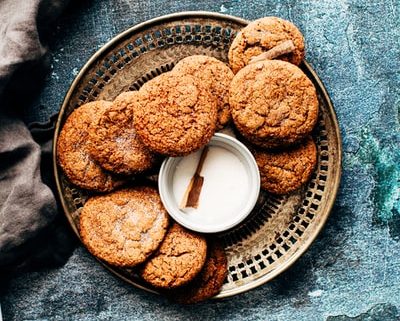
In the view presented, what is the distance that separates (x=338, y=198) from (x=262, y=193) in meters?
0.22

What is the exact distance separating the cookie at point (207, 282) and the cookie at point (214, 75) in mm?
319

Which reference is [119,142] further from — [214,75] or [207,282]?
[207,282]

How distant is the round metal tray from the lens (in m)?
1.36

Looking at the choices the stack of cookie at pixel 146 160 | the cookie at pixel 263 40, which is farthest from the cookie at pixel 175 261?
the cookie at pixel 263 40

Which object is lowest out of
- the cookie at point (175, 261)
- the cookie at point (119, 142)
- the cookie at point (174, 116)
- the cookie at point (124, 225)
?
the cookie at point (175, 261)

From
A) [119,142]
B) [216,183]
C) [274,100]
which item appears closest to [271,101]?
[274,100]

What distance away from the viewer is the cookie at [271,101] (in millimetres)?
1246

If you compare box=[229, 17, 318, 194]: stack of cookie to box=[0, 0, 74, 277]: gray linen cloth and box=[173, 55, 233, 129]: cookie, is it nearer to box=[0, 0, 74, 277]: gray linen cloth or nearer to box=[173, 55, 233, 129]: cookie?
box=[173, 55, 233, 129]: cookie

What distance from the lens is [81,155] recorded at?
1341 millimetres

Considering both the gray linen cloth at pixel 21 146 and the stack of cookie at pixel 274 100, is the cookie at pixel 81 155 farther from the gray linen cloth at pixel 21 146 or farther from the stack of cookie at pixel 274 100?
the stack of cookie at pixel 274 100

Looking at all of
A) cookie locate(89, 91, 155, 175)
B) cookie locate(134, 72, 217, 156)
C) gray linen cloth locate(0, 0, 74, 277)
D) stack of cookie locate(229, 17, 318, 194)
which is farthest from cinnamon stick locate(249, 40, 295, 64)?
gray linen cloth locate(0, 0, 74, 277)

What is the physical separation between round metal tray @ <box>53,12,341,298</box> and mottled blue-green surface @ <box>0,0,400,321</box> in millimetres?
109

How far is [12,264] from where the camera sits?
1401mm

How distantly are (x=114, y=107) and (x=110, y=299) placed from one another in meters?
0.54
